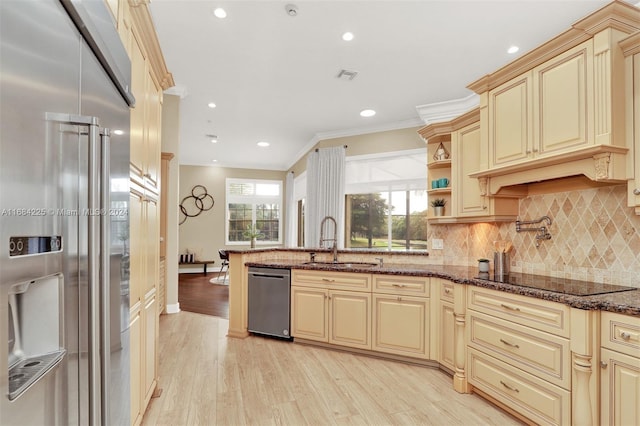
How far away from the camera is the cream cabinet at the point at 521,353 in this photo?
201cm

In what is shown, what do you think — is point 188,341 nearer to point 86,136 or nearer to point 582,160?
point 86,136

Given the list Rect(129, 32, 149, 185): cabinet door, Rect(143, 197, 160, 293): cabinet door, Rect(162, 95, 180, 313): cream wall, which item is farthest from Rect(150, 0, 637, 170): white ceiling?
Rect(143, 197, 160, 293): cabinet door

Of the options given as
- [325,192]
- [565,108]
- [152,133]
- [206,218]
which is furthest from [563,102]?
[206,218]

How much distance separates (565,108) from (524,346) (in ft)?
5.08

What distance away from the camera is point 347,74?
3.54 m

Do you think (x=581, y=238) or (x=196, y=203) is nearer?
(x=581, y=238)

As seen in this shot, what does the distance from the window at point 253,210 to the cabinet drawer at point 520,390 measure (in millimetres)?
7396

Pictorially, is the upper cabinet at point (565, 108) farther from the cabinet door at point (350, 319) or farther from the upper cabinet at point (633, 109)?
the cabinet door at point (350, 319)

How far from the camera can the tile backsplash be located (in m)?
2.26

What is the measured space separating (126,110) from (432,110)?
386 cm

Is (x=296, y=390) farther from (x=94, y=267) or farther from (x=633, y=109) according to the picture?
(x=633, y=109)

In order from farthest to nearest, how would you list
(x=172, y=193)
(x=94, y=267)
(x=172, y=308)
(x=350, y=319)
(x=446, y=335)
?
(x=172, y=308) → (x=172, y=193) → (x=350, y=319) → (x=446, y=335) → (x=94, y=267)

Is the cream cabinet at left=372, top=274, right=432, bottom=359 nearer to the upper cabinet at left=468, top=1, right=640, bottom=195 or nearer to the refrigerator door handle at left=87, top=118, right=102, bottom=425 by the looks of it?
the upper cabinet at left=468, top=1, right=640, bottom=195

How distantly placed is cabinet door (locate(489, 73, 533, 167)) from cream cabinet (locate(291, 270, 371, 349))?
5.25 ft
